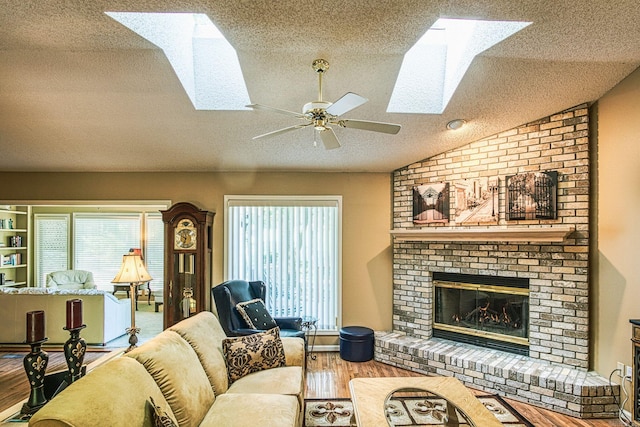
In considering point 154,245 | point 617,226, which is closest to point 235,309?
point 617,226

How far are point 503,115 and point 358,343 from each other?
2998mm

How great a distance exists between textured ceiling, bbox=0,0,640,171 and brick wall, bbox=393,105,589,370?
219 millimetres

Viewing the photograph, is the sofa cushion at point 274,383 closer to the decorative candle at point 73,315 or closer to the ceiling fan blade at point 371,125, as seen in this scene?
the decorative candle at point 73,315

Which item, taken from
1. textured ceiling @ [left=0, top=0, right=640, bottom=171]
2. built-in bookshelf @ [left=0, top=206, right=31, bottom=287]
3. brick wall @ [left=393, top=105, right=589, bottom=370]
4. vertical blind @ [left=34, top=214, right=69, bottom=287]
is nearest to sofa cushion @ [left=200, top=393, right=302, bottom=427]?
textured ceiling @ [left=0, top=0, right=640, bottom=171]

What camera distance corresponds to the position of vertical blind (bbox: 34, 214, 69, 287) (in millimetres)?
7957

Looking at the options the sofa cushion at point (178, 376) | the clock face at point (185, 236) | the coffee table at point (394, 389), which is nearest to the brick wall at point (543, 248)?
the coffee table at point (394, 389)

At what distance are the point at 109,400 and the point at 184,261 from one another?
336 cm

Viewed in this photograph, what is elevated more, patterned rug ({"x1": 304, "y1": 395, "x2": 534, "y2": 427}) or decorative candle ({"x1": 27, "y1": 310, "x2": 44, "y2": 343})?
decorative candle ({"x1": 27, "y1": 310, "x2": 44, "y2": 343})

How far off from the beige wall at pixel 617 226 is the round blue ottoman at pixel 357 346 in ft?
7.46

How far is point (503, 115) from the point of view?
12.3ft

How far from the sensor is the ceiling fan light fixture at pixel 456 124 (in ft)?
12.5

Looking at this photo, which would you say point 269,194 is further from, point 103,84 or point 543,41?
point 543,41

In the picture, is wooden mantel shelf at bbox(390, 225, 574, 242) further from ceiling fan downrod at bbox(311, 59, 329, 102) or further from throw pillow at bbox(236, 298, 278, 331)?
A: ceiling fan downrod at bbox(311, 59, 329, 102)

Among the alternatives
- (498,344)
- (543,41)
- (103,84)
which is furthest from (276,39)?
(498,344)
